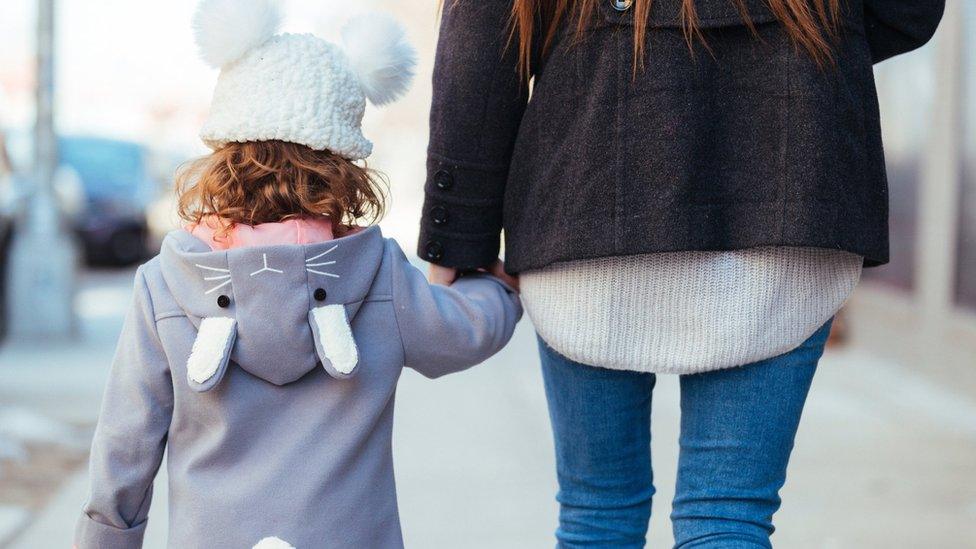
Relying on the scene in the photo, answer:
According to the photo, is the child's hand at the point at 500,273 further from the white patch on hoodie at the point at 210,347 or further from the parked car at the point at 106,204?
the parked car at the point at 106,204

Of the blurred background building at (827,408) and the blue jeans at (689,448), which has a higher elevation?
the blue jeans at (689,448)

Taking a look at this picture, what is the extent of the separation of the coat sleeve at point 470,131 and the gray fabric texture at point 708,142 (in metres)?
0.09

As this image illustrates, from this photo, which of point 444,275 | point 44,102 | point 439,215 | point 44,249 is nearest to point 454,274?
point 444,275

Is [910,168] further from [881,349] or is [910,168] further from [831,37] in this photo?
[831,37]

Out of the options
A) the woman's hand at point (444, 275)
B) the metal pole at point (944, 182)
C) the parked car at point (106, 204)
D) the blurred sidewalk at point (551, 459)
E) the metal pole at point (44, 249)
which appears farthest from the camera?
the parked car at point (106, 204)

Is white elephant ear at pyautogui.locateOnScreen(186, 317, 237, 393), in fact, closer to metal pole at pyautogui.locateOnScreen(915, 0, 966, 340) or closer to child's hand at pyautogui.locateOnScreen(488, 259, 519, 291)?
child's hand at pyautogui.locateOnScreen(488, 259, 519, 291)

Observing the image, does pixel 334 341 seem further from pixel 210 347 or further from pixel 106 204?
pixel 106 204

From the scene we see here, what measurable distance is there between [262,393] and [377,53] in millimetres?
602

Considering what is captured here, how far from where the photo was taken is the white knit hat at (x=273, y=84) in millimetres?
1891

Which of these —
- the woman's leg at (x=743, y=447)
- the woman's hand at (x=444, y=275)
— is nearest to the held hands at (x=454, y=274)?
the woman's hand at (x=444, y=275)

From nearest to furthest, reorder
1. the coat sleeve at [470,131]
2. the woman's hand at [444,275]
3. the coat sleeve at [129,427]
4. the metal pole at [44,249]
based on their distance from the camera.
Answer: the coat sleeve at [129,427], the coat sleeve at [470,131], the woman's hand at [444,275], the metal pole at [44,249]

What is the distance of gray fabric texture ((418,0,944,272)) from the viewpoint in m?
1.80

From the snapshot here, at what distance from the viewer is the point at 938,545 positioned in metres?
3.63

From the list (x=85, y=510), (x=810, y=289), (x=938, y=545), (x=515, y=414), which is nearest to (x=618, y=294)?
(x=810, y=289)
